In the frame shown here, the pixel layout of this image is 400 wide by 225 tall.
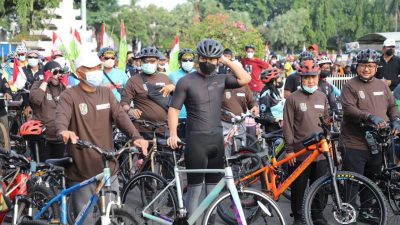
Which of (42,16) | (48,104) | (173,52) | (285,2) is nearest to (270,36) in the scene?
(285,2)

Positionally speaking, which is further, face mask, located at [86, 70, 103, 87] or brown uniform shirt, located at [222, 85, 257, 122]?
brown uniform shirt, located at [222, 85, 257, 122]

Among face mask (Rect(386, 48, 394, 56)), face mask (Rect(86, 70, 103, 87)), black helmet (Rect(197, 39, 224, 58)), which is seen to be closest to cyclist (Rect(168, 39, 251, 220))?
black helmet (Rect(197, 39, 224, 58))

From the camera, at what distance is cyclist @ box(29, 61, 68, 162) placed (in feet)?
26.7

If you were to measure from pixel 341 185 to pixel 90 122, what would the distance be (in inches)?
95.9

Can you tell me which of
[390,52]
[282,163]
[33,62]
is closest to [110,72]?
[33,62]

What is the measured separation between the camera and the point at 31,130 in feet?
25.4

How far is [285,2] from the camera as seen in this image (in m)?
111

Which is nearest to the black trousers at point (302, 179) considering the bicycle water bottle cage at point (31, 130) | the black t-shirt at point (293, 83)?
the black t-shirt at point (293, 83)

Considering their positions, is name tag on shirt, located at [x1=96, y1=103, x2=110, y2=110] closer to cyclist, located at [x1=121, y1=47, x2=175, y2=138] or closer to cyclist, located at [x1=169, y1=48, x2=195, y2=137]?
cyclist, located at [x1=121, y1=47, x2=175, y2=138]

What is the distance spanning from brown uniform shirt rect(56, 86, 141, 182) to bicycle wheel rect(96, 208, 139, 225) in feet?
2.26

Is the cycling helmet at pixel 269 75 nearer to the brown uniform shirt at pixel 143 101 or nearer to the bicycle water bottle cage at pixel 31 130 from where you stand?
the brown uniform shirt at pixel 143 101

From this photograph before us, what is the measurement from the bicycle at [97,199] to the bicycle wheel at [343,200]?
1.86 m

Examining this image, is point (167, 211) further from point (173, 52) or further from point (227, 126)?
point (173, 52)

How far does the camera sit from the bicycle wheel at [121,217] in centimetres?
514
